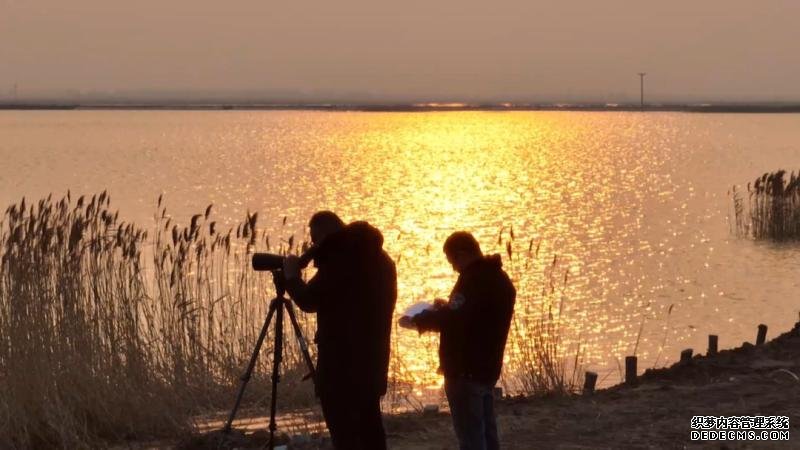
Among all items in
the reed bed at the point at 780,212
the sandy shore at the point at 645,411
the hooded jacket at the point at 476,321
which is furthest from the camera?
the reed bed at the point at 780,212

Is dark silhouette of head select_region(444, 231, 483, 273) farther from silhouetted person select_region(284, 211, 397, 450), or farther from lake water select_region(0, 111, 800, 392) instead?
lake water select_region(0, 111, 800, 392)

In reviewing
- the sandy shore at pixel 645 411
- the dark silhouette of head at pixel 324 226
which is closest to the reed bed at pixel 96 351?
the sandy shore at pixel 645 411

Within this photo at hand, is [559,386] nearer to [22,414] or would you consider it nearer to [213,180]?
[22,414]

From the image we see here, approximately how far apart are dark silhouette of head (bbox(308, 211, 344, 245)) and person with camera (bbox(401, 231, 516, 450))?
0.85 metres

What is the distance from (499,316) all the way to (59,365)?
5.58m

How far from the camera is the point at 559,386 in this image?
12828mm

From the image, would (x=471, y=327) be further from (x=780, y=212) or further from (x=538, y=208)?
(x=538, y=208)

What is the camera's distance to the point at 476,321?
7668 millimetres

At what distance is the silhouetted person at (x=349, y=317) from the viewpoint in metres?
7.22

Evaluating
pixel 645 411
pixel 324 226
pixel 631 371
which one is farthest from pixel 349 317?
pixel 631 371

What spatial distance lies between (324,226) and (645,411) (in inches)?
191

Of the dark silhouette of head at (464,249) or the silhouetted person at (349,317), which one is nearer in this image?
the silhouetted person at (349,317)

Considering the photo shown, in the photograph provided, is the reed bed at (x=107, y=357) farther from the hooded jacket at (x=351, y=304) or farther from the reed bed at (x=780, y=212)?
the reed bed at (x=780, y=212)

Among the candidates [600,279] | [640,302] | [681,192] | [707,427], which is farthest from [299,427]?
[681,192]
